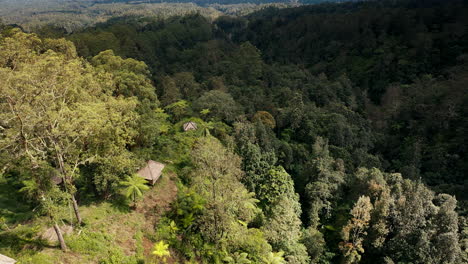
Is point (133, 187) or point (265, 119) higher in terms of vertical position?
point (133, 187)

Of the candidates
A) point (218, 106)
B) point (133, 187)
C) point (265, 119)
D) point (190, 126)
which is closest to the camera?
point (133, 187)

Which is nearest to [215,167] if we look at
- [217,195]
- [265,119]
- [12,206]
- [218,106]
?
[217,195]

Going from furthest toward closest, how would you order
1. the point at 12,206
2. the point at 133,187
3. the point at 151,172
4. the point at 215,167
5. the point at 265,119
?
the point at 265,119, the point at 151,172, the point at 215,167, the point at 133,187, the point at 12,206

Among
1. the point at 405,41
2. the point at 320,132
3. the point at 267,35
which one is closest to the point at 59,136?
the point at 320,132

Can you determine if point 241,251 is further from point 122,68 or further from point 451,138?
point 451,138

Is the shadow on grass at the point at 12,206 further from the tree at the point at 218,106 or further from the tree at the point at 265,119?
the tree at the point at 265,119

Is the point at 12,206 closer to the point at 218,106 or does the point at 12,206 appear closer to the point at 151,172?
the point at 151,172

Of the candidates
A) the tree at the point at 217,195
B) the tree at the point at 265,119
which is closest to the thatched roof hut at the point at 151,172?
the tree at the point at 217,195
